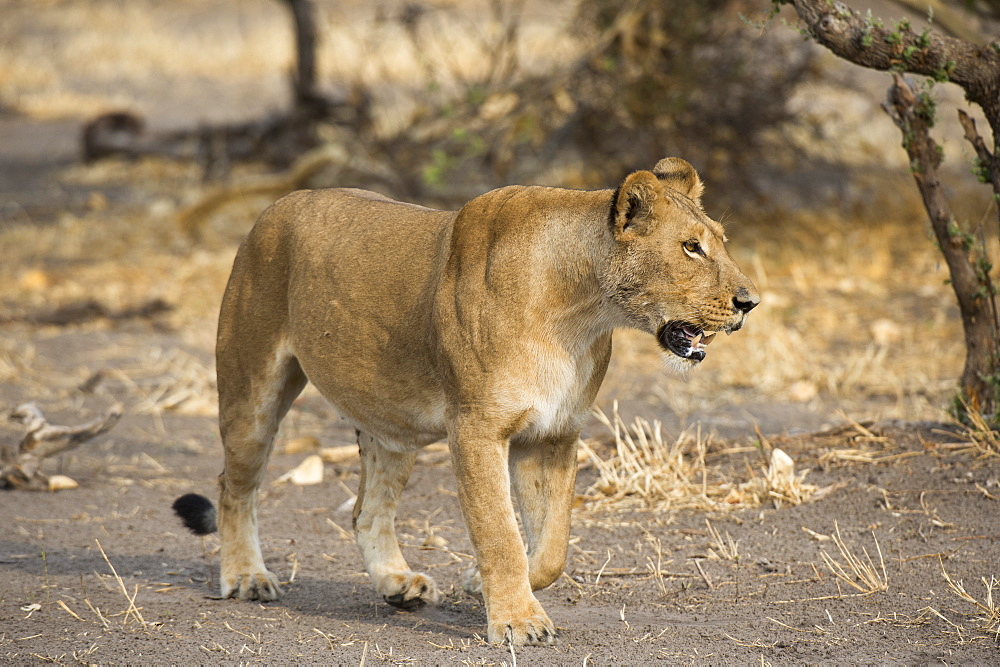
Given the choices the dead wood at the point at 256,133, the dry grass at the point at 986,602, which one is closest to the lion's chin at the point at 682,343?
the dry grass at the point at 986,602

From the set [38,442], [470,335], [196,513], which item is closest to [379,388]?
[470,335]

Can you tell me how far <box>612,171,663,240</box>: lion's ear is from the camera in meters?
3.39

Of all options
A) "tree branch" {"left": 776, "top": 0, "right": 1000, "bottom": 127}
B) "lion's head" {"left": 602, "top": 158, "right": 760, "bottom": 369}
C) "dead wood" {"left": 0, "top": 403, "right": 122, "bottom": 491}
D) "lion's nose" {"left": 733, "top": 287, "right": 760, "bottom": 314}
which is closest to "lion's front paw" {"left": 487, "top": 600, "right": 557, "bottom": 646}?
"lion's head" {"left": 602, "top": 158, "right": 760, "bottom": 369}

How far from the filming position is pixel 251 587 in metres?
4.19

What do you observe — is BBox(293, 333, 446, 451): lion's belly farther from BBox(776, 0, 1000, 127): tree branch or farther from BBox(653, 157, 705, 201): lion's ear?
BBox(776, 0, 1000, 127): tree branch

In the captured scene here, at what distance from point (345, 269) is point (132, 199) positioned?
9.56m

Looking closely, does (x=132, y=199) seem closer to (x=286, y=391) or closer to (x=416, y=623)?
(x=286, y=391)

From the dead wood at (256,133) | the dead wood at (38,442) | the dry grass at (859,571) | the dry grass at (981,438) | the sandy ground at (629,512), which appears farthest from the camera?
the dead wood at (256,133)

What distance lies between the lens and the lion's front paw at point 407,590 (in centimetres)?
400

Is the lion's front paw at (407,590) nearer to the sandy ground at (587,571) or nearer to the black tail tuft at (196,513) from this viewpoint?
the sandy ground at (587,571)

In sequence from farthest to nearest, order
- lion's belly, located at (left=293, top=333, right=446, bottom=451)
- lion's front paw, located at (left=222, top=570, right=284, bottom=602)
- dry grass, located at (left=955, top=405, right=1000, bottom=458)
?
dry grass, located at (left=955, top=405, right=1000, bottom=458), lion's front paw, located at (left=222, top=570, right=284, bottom=602), lion's belly, located at (left=293, top=333, right=446, bottom=451)

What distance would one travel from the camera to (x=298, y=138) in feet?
41.4

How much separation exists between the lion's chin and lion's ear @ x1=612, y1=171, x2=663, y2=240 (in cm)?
30

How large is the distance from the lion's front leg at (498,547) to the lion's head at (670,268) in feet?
1.97
